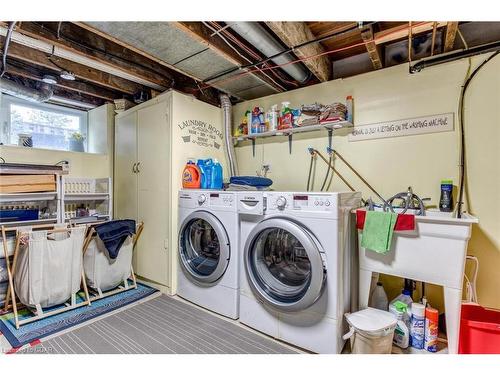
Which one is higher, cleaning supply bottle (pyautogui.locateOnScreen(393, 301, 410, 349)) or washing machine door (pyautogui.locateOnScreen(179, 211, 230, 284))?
washing machine door (pyautogui.locateOnScreen(179, 211, 230, 284))

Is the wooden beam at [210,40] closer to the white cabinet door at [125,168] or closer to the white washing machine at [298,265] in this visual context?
the white washing machine at [298,265]

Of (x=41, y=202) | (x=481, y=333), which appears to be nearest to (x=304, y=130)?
(x=481, y=333)

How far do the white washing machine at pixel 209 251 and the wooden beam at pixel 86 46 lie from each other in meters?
1.37

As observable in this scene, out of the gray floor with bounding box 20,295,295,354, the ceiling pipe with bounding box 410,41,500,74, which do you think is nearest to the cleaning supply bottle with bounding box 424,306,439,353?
the gray floor with bounding box 20,295,295,354

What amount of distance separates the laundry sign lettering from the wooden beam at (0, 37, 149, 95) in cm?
266

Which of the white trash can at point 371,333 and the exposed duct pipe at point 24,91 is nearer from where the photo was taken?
the white trash can at point 371,333

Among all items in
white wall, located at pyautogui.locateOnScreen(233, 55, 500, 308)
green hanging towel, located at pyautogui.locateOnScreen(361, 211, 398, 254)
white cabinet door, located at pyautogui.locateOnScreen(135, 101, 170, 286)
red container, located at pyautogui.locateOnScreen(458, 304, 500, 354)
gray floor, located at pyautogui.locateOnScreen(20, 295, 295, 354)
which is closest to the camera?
red container, located at pyautogui.locateOnScreen(458, 304, 500, 354)

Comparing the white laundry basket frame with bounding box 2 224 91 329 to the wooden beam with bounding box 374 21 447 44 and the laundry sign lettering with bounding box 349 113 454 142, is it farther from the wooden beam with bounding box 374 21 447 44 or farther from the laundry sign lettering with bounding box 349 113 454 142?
the wooden beam with bounding box 374 21 447 44

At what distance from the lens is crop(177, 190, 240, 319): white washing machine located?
2143 mm

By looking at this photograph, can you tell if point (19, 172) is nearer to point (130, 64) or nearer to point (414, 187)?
point (130, 64)

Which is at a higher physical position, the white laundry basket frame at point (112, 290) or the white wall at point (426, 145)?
the white wall at point (426, 145)

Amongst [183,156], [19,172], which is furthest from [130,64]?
[19,172]

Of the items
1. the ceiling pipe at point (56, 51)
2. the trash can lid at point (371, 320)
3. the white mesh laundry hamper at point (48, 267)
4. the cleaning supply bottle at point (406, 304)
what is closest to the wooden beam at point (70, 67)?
the ceiling pipe at point (56, 51)

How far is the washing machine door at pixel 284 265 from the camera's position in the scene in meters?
1.65
